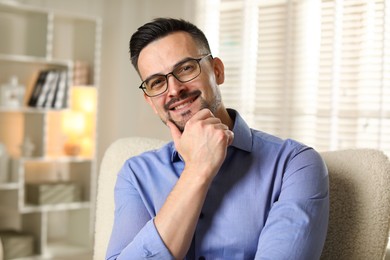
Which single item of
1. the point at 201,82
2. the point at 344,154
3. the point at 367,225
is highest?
the point at 201,82

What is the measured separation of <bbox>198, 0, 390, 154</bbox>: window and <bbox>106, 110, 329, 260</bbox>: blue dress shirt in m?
1.96

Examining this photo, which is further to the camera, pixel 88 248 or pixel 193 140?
pixel 88 248

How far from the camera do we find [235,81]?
405cm

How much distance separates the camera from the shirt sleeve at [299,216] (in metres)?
1.31

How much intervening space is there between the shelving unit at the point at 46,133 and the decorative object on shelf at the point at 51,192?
0.04 m

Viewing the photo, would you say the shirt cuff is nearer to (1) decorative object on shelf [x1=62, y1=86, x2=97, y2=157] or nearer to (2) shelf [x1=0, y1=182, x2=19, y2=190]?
(2) shelf [x1=0, y1=182, x2=19, y2=190]

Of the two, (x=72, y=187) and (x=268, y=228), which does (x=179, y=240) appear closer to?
(x=268, y=228)

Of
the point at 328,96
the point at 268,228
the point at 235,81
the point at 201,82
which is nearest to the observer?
the point at 268,228

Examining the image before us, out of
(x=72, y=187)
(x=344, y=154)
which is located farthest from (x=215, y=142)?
(x=72, y=187)

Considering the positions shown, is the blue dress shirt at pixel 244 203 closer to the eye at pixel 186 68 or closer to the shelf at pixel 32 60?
the eye at pixel 186 68

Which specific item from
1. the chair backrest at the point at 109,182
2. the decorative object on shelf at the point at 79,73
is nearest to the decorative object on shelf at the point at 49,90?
the decorative object on shelf at the point at 79,73

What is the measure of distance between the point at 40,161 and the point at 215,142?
10.4 feet

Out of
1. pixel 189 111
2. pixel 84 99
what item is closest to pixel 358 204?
pixel 189 111

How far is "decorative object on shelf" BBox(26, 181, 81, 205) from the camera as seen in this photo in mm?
4062
